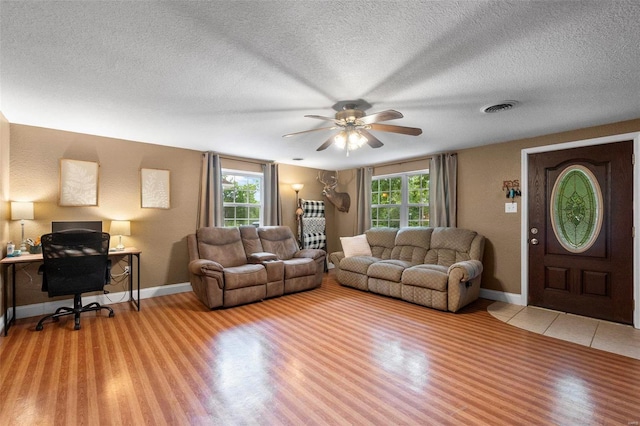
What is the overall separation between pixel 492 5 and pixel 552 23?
44 cm

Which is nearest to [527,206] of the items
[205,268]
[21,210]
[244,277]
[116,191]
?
[244,277]

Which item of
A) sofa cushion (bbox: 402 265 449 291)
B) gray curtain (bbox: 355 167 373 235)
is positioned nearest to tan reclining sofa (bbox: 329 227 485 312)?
sofa cushion (bbox: 402 265 449 291)

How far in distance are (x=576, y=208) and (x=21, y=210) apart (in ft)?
21.7

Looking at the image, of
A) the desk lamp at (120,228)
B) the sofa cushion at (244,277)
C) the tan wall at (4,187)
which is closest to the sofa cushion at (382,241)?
the sofa cushion at (244,277)

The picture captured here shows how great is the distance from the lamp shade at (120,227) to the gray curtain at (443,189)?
4.69 meters

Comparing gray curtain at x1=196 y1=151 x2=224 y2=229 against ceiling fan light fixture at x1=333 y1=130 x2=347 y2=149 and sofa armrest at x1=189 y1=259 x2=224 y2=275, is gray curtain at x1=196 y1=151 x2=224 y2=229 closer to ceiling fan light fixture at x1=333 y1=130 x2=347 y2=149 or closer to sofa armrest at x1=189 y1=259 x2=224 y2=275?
sofa armrest at x1=189 y1=259 x2=224 y2=275

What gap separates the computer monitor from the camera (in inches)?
146

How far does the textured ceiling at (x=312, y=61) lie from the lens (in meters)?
1.58

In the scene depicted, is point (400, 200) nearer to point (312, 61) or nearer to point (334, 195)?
point (334, 195)

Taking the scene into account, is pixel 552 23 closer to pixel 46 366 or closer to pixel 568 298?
pixel 568 298

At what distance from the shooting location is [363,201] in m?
6.29

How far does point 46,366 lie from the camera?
2.37m

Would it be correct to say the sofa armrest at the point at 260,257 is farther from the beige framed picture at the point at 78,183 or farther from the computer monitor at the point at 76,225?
→ the beige framed picture at the point at 78,183

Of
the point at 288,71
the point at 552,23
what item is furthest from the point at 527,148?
the point at 288,71
